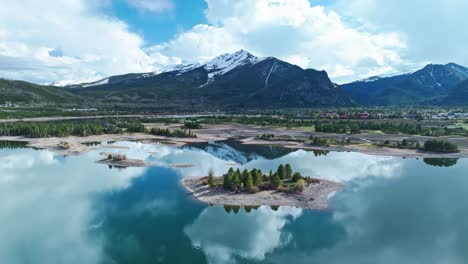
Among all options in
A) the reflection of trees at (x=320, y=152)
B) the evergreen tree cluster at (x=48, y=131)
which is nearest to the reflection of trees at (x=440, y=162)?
the reflection of trees at (x=320, y=152)

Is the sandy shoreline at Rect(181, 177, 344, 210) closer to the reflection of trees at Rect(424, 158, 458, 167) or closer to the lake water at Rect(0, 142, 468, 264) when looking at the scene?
the lake water at Rect(0, 142, 468, 264)

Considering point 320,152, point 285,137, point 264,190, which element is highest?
point 285,137

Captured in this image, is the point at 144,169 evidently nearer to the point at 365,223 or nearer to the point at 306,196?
the point at 306,196

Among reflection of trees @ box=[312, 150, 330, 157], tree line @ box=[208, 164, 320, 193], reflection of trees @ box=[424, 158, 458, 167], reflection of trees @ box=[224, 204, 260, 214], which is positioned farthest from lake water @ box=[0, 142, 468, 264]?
reflection of trees @ box=[312, 150, 330, 157]

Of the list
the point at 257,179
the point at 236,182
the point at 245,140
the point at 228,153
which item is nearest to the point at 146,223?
the point at 236,182

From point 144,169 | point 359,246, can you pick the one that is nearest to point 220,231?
point 359,246

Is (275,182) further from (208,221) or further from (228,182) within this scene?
(208,221)

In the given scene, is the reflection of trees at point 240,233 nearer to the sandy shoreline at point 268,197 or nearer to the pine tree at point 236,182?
the sandy shoreline at point 268,197
